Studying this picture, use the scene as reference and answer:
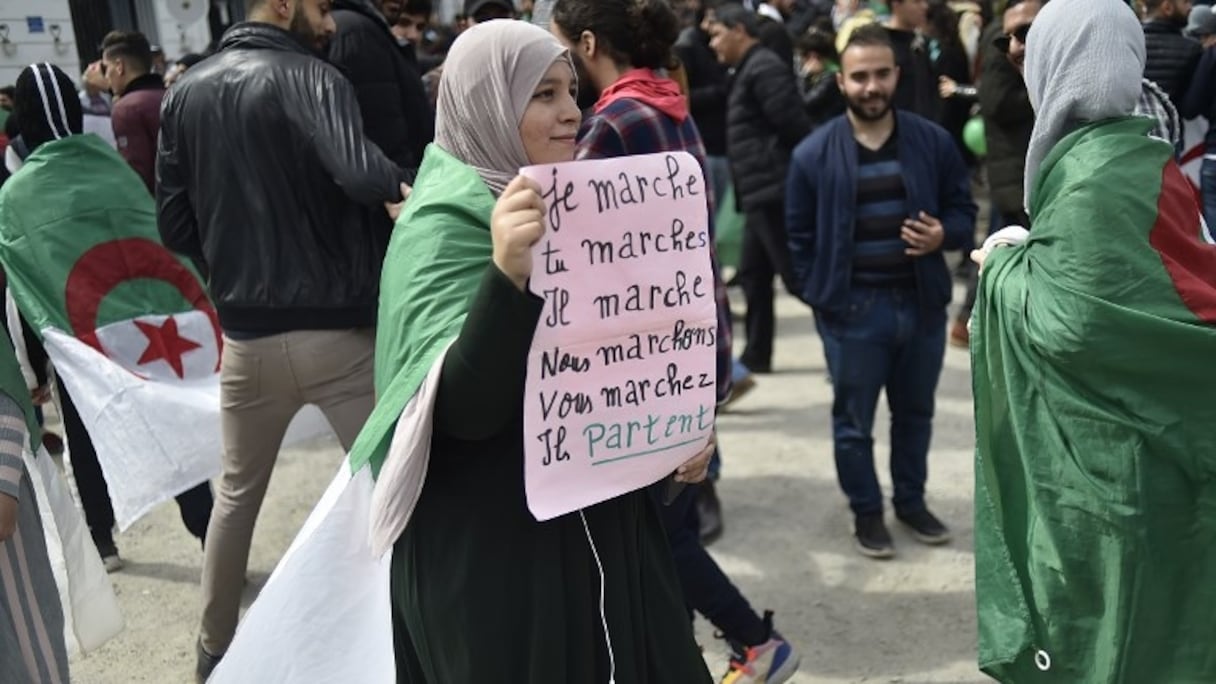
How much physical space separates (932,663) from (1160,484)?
1.39m

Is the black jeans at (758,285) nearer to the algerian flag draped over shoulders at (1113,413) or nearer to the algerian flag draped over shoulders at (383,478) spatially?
the algerian flag draped over shoulders at (1113,413)

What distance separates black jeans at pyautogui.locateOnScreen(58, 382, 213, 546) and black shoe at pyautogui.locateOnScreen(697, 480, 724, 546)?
5.90 feet

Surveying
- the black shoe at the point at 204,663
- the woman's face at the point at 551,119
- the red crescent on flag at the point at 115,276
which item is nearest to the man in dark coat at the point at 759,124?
the red crescent on flag at the point at 115,276

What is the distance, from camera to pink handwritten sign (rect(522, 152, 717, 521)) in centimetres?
188

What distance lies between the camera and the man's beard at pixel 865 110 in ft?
13.2

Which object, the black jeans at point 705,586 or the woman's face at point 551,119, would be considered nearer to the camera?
the woman's face at point 551,119

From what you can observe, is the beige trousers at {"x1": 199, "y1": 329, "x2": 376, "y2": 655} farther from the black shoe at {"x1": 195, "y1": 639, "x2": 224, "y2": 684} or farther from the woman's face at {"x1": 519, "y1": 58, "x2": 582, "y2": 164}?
the woman's face at {"x1": 519, "y1": 58, "x2": 582, "y2": 164}

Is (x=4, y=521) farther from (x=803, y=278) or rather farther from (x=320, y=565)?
(x=803, y=278)

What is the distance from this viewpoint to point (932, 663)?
3.60 meters

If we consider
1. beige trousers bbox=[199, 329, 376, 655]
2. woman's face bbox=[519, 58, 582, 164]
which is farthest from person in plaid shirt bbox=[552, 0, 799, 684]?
woman's face bbox=[519, 58, 582, 164]

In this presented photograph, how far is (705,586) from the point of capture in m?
3.22

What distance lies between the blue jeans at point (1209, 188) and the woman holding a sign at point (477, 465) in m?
4.08

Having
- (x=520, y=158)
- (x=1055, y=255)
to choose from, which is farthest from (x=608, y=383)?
(x=1055, y=255)

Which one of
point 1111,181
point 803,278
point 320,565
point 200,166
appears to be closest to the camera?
point 320,565
